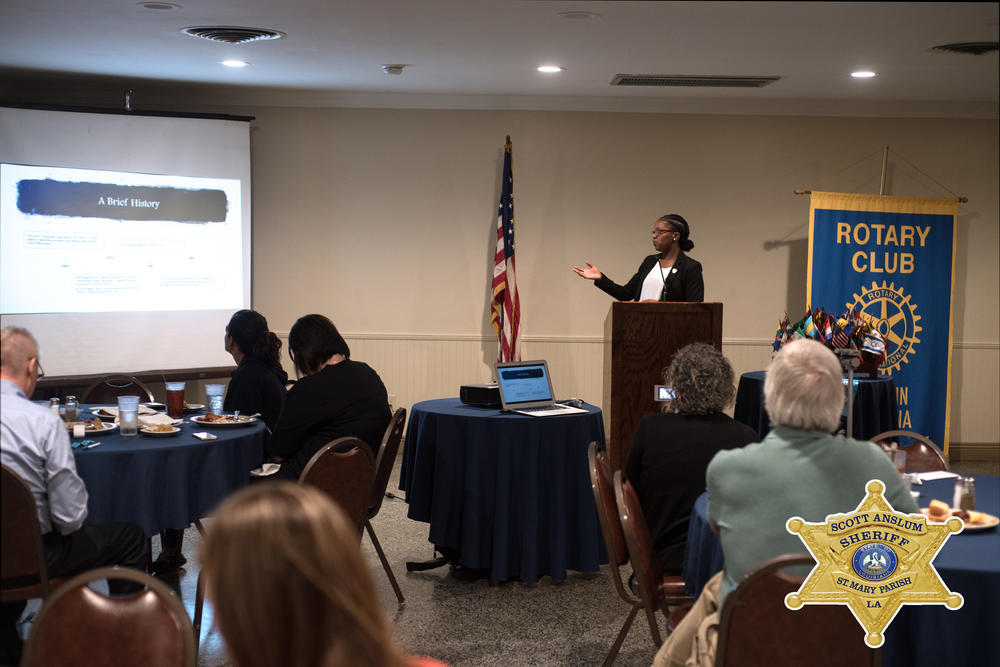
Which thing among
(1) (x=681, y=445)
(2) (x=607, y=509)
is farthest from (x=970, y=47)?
(2) (x=607, y=509)

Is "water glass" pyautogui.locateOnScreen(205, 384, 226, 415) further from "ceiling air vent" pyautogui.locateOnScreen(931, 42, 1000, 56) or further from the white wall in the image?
"ceiling air vent" pyautogui.locateOnScreen(931, 42, 1000, 56)

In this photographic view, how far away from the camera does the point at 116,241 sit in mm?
6578

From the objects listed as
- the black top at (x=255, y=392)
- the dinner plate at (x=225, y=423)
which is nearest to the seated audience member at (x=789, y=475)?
the dinner plate at (x=225, y=423)

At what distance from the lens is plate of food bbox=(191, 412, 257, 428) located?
3877 millimetres

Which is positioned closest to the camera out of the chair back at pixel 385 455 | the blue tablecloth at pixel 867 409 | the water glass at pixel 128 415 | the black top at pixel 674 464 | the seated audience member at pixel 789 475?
the seated audience member at pixel 789 475

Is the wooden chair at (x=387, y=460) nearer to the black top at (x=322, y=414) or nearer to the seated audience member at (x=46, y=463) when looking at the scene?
the black top at (x=322, y=414)

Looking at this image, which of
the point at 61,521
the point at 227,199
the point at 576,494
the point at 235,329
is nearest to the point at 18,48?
the point at 227,199

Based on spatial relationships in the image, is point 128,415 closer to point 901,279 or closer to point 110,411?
point 110,411

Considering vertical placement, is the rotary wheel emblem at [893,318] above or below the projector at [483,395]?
above

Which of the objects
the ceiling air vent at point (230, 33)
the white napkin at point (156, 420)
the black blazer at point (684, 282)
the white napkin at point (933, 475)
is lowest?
the white napkin at point (933, 475)

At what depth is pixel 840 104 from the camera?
7293mm

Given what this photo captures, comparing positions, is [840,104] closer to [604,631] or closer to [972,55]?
[972,55]

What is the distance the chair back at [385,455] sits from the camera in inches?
149

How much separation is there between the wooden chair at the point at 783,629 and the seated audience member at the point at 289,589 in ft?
4.27
